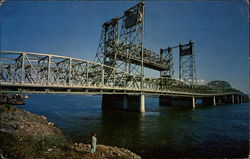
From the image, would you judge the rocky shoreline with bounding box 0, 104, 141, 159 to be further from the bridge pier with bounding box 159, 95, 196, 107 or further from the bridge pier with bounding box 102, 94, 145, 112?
the bridge pier with bounding box 159, 95, 196, 107

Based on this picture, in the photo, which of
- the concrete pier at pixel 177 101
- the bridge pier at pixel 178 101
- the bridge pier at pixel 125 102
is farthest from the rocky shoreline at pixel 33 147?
the concrete pier at pixel 177 101

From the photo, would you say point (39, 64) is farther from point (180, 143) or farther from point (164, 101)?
point (164, 101)

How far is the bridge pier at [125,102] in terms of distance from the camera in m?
40.9

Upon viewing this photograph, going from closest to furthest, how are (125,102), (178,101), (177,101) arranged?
1. (125,102)
2. (178,101)
3. (177,101)

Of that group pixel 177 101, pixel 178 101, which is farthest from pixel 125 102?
pixel 178 101

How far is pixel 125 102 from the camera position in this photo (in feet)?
148

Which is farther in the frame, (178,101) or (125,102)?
(178,101)

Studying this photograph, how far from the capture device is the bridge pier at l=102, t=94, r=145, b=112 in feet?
134

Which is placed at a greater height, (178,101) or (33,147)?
(33,147)

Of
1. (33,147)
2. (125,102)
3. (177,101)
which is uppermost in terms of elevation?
(33,147)

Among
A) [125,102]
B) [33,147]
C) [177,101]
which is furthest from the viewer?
[177,101]

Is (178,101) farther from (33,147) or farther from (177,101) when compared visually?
(33,147)

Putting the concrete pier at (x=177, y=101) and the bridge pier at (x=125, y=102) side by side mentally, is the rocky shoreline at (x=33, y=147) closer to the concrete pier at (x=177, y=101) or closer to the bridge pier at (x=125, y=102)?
the bridge pier at (x=125, y=102)

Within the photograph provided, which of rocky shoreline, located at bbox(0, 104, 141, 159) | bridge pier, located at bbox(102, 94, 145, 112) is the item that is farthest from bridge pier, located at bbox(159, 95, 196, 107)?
rocky shoreline, located at bbox(0, 104, 141, 159)
